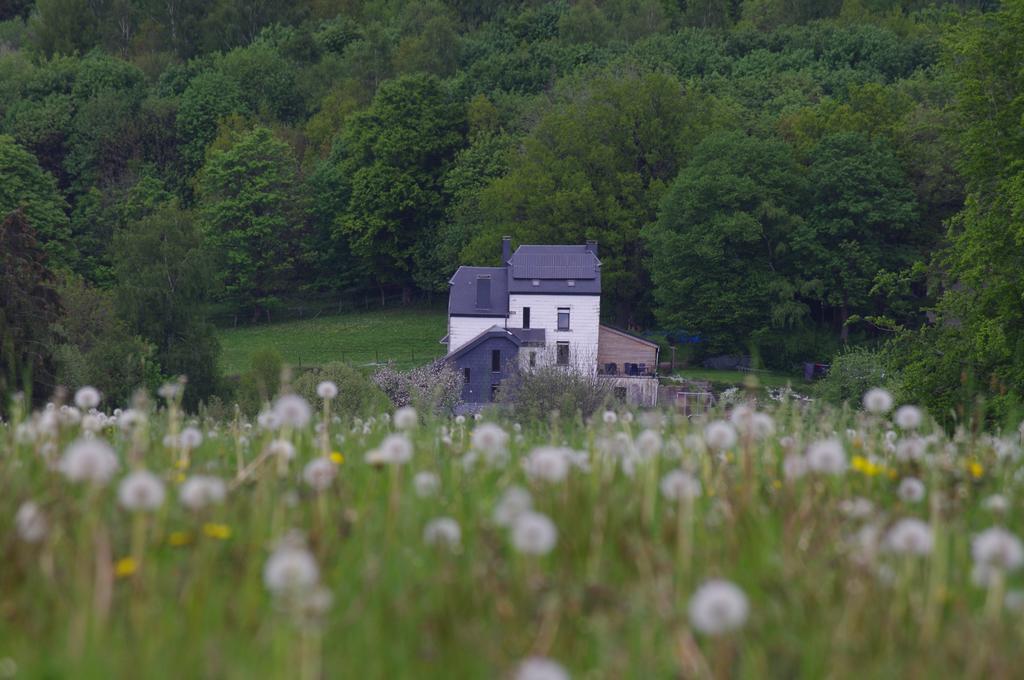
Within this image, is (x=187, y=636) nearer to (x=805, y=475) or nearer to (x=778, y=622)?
(x=778, y=622)

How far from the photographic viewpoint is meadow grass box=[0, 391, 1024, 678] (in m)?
3.08

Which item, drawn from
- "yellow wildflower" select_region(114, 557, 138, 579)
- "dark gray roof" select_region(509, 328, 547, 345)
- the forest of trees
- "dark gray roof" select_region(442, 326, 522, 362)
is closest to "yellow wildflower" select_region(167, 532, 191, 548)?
"yellow wildflower" select_region(114, 557, 138, 579)

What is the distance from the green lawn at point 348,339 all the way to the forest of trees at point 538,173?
2825mm

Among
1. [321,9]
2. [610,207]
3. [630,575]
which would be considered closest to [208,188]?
[610,207]

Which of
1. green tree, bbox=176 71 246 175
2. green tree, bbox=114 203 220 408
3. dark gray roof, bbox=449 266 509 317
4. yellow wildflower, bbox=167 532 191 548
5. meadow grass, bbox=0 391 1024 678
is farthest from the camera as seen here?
Result: green tree, bbox=176 71 246 175

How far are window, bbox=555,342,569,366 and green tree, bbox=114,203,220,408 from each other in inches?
570

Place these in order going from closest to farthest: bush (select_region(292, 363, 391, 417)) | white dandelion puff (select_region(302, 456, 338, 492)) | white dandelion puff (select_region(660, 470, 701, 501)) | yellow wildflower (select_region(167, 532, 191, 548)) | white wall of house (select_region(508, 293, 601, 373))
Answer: white dandelion puff (select_region(660, 470, 701, 501)), yellow wildflower (select_region(167, 532, 191, 548)), white dandelion puff (select_region(302, 456, 338, 492)), bush (select_region(292, 363, 391, 417)), white wall of house (select_region(508, 293, 601, 373))

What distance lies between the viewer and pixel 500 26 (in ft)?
354

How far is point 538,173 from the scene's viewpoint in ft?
213

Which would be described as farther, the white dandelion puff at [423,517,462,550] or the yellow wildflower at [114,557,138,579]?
the white dandelion puff at [423,517,462,550]

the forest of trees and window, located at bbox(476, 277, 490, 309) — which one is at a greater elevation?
the forest of trees

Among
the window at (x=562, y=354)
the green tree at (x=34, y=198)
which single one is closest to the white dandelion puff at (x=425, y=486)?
the window at (x=562, y=354)

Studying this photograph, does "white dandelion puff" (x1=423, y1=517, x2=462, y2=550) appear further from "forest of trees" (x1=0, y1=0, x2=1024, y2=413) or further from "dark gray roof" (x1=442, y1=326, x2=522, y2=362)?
"dark gray roof" (x1=442, y1=326, x2=522, y2=362)

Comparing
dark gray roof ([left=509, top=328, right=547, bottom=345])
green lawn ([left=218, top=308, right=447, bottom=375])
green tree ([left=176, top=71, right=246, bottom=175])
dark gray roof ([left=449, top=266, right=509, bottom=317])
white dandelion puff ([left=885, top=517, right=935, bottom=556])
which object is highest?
green tree ([left=176, top=71, right=246, bottom=175])
